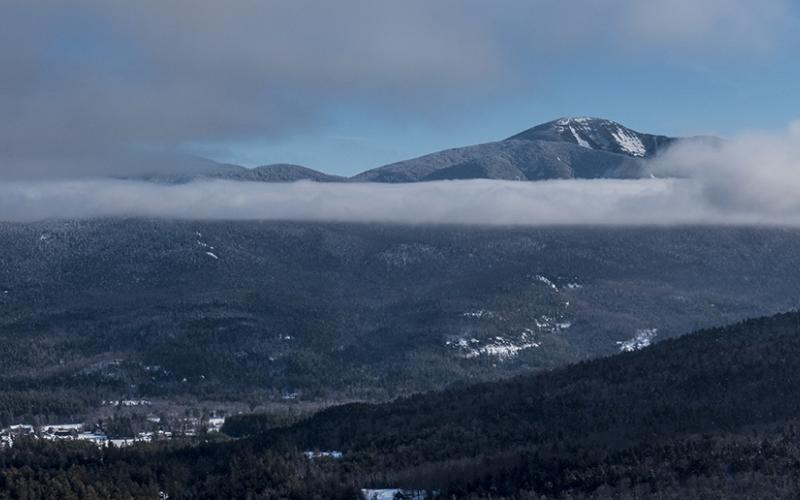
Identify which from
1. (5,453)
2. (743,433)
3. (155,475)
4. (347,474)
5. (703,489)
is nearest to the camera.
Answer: (703,489)

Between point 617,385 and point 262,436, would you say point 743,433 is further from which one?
point 262,436

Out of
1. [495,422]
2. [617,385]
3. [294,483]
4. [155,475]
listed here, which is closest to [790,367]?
[617,385]

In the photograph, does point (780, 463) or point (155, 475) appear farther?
point (155, 475)

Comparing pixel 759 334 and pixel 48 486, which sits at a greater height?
pixel 759 334

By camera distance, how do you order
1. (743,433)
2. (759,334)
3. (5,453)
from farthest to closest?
1. (759,334)
2. (5,453)
3. (743,433)

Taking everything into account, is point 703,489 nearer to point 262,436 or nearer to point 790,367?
point 790,367

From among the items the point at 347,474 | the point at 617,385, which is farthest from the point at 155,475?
the point at 617,385
